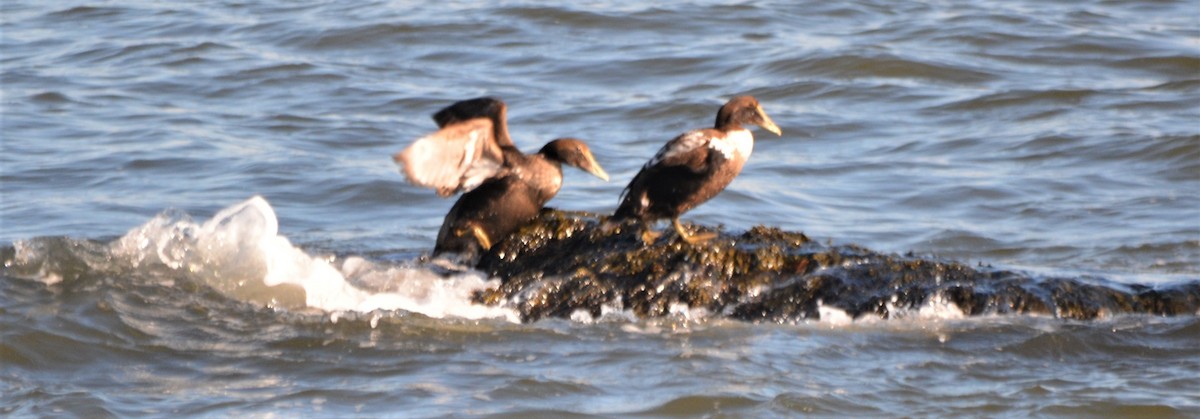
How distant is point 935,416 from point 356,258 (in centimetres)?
250

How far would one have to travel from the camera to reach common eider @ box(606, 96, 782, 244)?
546 centimetres

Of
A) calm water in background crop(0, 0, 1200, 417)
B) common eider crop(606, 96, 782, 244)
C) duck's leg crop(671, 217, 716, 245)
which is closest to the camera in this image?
calm water in background crop(0, 0, 1200, 417)

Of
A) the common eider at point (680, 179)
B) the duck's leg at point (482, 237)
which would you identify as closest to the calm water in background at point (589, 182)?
the duck's leg at point (482, 237)

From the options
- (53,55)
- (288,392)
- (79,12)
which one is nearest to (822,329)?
(288,392)

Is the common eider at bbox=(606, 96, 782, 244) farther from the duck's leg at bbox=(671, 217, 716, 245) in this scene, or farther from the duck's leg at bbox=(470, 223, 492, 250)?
the duck's leg at bbox=(470, 223, 492, 250)

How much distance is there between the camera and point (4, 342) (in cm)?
536

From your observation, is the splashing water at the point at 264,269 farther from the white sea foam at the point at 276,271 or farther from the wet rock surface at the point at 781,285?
the wet rock surface at the point at 781,285

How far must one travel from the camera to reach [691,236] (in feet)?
17.7

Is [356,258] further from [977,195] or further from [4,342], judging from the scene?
[977,195]

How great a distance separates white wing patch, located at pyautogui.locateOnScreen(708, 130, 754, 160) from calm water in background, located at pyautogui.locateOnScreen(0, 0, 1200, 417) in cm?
36

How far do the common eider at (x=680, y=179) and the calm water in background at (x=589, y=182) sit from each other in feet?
1.31

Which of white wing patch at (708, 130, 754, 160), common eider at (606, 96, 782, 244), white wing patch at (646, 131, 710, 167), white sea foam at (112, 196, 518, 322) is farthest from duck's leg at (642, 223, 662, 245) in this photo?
white sea foam at (112, 196, 518, 322)

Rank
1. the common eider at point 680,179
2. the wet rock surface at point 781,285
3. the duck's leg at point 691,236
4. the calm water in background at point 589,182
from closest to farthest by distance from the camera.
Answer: the calm water in background at point 589,182 → the wet rock surface at point 781,285 → the duck's leg at point 691,236 → the common eider at point 680,179

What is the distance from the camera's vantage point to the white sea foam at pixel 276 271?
552 centimetres
